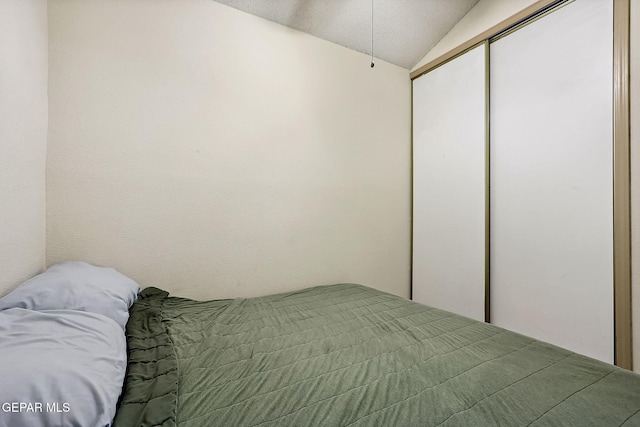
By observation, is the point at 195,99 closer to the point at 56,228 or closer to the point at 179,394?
the point at 56,228

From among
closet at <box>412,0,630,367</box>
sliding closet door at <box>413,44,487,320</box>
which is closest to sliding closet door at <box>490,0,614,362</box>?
closet at <box>412,0,630,367</box>

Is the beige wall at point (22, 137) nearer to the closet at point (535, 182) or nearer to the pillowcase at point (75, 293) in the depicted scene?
the pillowcase at point (75, 293)

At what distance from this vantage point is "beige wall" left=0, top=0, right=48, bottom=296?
1156mm

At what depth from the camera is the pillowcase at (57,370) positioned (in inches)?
21.9

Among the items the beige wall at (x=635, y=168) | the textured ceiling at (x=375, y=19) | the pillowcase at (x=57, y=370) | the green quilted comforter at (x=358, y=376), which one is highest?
the textured ceiling at (x=375, y=19)

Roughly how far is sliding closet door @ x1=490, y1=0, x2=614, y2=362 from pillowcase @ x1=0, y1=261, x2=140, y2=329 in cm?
226

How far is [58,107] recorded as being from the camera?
153cm

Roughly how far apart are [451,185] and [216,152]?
6.01 ft

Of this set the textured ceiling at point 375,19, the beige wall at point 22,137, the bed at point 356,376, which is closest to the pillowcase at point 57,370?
the bed at point 356,376

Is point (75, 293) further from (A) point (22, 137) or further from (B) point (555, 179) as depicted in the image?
(B) point (555, 179)

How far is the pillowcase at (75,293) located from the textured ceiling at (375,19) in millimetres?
1838

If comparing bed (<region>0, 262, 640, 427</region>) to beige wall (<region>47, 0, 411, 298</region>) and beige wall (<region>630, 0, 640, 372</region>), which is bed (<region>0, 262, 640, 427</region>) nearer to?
beige wall (<region>47, 0, 411, 298</region>)

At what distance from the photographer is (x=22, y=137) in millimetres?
1277

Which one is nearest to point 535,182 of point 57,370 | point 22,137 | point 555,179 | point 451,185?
point 555,179
